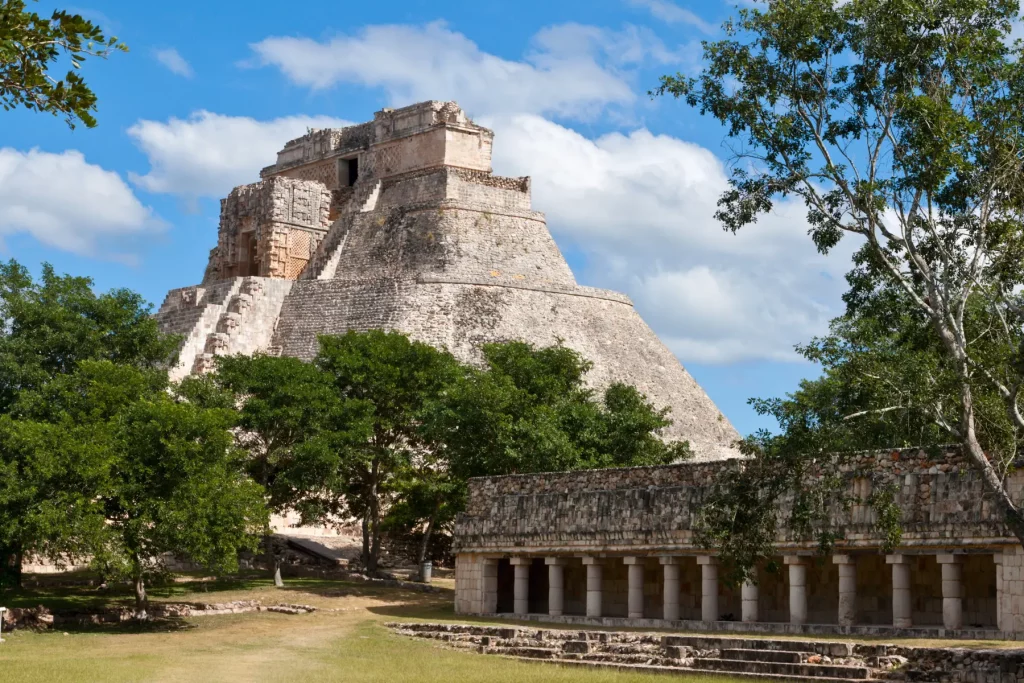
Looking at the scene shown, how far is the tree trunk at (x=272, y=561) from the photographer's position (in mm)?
35000

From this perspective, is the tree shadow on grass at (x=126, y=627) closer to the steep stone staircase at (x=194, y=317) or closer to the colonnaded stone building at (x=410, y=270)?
the steep stone staircase at (x=194, y=317)

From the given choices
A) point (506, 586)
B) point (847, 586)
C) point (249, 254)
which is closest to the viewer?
point (847, 586)

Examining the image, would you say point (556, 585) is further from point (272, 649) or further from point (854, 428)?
point (854, 428)

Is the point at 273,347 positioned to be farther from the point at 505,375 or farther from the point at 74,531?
the point at 74,531

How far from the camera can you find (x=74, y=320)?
41.1m

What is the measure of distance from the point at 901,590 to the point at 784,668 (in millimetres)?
4085

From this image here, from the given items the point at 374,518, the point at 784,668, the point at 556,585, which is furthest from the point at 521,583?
the point at 784,668

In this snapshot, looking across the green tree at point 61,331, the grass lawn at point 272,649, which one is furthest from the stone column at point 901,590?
the green tree at point 61,331

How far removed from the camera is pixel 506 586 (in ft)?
106

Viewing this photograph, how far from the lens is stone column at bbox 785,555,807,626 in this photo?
24141 mm

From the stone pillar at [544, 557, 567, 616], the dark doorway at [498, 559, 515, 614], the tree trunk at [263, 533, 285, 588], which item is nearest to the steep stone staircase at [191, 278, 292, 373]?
the tree trunk at [263, 533, 285, 588]

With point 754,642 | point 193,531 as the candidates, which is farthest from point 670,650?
Result: point 193,531

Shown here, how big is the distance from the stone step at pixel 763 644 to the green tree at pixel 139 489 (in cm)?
1118

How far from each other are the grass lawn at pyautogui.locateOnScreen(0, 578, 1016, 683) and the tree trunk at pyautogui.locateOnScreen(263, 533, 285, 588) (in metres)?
0.35
